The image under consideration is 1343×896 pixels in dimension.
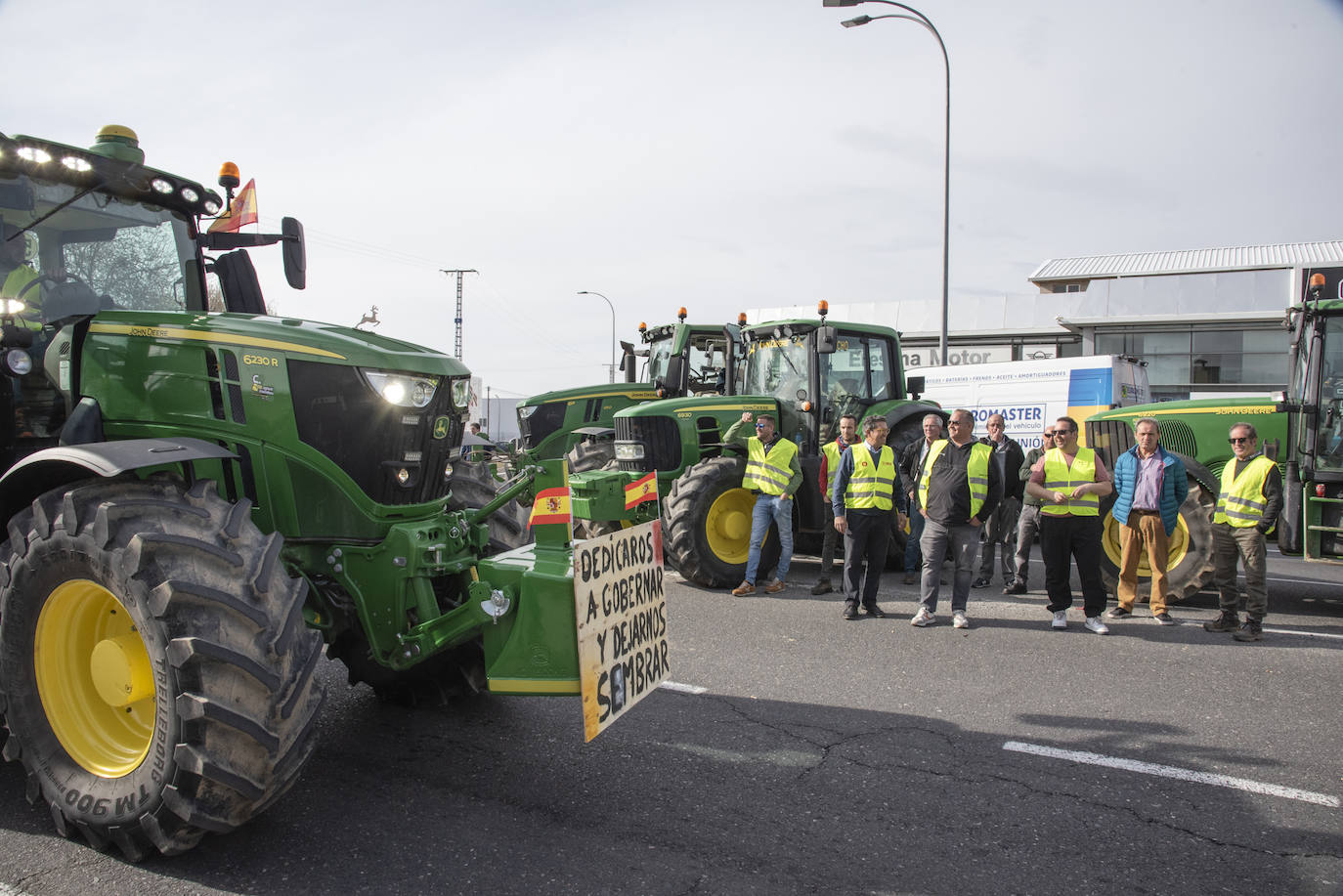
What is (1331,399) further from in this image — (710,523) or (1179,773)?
(710,523)

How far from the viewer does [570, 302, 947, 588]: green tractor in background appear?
8.91m

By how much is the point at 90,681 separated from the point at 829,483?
6.68m

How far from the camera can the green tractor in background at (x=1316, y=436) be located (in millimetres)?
7594

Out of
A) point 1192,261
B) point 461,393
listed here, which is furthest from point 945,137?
point 1192,261

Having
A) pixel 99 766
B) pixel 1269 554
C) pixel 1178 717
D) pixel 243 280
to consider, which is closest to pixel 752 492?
pixel 1178 717

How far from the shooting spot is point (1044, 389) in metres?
15.8

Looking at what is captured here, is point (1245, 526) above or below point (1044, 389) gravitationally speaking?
below

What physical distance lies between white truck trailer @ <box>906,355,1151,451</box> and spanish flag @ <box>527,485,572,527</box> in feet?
40.7

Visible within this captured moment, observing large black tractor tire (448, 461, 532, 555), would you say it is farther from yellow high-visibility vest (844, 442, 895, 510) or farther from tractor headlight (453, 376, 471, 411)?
yellow high-visibility vest (844, 442, 895, 510)

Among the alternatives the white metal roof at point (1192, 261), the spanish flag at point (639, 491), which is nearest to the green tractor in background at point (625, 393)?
the spanish flag at point (639, 491)

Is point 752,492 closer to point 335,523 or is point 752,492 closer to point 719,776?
point 719,776

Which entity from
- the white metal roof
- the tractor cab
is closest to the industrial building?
the white metal roof

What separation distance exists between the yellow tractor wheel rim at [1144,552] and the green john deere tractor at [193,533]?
20.5 feet

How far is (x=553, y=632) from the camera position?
347 cm
